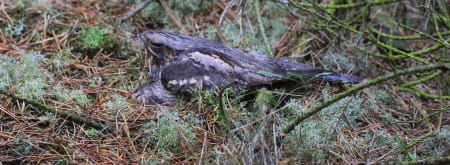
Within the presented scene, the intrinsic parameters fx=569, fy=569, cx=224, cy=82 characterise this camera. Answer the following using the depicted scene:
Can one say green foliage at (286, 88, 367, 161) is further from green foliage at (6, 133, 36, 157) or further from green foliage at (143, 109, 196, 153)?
green foliage at (6, 133, 36, 157)

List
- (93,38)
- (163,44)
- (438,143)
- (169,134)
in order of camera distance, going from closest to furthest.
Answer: (169,134) → (438,143) → (163,44) → (93,38)

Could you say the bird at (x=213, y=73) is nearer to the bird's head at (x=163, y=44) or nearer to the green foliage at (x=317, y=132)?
the bird's head at (x=163, y=44)

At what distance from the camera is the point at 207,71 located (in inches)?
155

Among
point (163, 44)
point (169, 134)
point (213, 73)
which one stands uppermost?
point (163, 44)

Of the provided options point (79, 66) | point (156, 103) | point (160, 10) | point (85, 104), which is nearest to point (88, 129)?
point (85, 104)

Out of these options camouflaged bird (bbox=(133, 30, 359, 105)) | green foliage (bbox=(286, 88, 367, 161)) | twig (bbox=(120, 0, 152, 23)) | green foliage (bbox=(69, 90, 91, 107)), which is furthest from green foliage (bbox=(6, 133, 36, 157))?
twig (bbox=(120, 0, 152, 23))

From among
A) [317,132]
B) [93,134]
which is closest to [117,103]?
[93,134]

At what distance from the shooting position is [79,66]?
14.1 ft

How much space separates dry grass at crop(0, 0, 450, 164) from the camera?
3189 mm

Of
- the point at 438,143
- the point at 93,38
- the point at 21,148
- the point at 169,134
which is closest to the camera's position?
the point at 21,148

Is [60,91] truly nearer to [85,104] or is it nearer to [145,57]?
[85,104]

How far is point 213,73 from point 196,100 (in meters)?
0.22

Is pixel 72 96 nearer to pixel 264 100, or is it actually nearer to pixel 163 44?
pixel 163 44

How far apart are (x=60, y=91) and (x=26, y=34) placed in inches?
42.5
